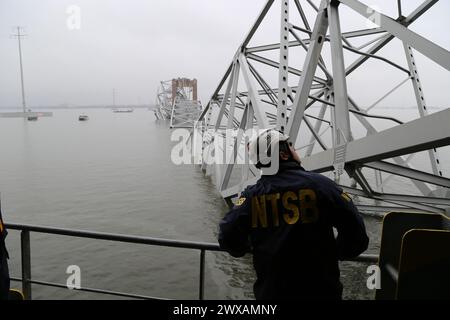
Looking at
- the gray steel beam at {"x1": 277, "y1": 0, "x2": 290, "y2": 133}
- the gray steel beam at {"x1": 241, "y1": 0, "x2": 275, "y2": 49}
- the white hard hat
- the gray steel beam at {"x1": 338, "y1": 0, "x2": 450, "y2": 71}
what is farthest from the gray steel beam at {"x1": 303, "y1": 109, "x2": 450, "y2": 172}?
the gray steel beam at {"x1": 241, "y1": 0, "x2": 275, "y2": 49}

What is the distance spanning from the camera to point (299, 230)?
6.95 ft

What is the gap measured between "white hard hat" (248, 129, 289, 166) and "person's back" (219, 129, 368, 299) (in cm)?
12

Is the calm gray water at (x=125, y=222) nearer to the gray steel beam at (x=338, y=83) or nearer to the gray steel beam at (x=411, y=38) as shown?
the gray steel beam at (x=338, y=83)

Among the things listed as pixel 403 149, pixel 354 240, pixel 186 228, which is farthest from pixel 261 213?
pixel 186 228

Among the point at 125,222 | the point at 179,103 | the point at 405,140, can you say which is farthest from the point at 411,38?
the point at 179,103

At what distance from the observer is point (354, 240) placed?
7.30ft

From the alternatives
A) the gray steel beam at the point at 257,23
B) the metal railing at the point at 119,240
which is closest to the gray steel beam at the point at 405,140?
the metal railing at the point at 119,240

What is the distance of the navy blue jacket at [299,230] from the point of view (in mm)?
2115

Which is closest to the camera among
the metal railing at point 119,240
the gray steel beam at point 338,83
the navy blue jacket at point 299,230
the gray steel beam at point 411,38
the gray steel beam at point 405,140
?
the navy blue jacket at point 299,230

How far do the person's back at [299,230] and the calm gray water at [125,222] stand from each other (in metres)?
7.16

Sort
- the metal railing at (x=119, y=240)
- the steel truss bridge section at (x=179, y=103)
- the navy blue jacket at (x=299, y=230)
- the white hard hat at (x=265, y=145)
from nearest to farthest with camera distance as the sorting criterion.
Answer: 1. the navy blue jacket at (x=299, y=230)
2. the white hard hat at (x=265, y=145)
3. the metal railing at (x=119, y=240)
4. the steel truss bridge section at (x=179, y=103)

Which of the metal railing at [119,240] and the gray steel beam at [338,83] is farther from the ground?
the gray steel beam at [338,83]

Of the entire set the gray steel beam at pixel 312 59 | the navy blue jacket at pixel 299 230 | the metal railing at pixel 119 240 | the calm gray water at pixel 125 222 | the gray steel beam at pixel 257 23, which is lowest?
the calm gray water at pixel 125 222

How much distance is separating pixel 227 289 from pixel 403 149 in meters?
7.09
